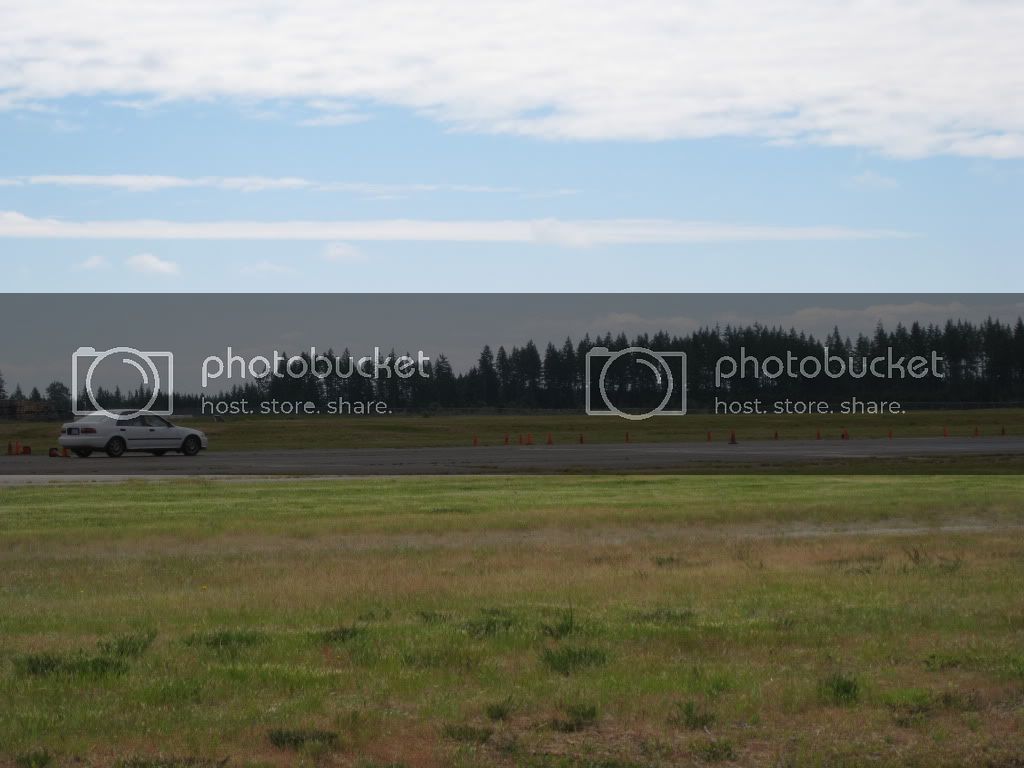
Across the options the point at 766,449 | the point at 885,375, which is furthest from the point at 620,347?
the point at 766,449

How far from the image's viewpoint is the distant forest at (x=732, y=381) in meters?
166

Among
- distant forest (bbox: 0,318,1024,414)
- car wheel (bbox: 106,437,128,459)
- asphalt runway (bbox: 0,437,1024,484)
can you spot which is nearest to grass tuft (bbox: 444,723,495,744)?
asphalt runway (bbox: 0,437,1024,484)

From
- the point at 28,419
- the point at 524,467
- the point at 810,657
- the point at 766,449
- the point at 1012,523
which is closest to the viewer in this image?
the point at 810,657

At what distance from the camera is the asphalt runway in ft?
104

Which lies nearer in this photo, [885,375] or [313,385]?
[885,375]

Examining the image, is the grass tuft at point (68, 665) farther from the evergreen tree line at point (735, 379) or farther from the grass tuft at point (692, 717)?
the evergreen tree line at point (735, 379)

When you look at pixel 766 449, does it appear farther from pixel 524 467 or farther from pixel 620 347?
pixel 620 347

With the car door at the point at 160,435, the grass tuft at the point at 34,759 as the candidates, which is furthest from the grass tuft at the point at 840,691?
the car door at the point at 160,435

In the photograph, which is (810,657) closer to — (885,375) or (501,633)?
(501,633)

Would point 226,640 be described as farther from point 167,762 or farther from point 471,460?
point 471,460

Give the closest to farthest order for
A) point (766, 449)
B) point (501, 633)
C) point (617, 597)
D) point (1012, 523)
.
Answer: point (501, 633), point (617, 597), point (1012, 523), point (766, 449)

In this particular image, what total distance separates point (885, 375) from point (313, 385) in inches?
3364

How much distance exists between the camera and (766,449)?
46.3 m

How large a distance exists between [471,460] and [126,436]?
11589 millimetres
